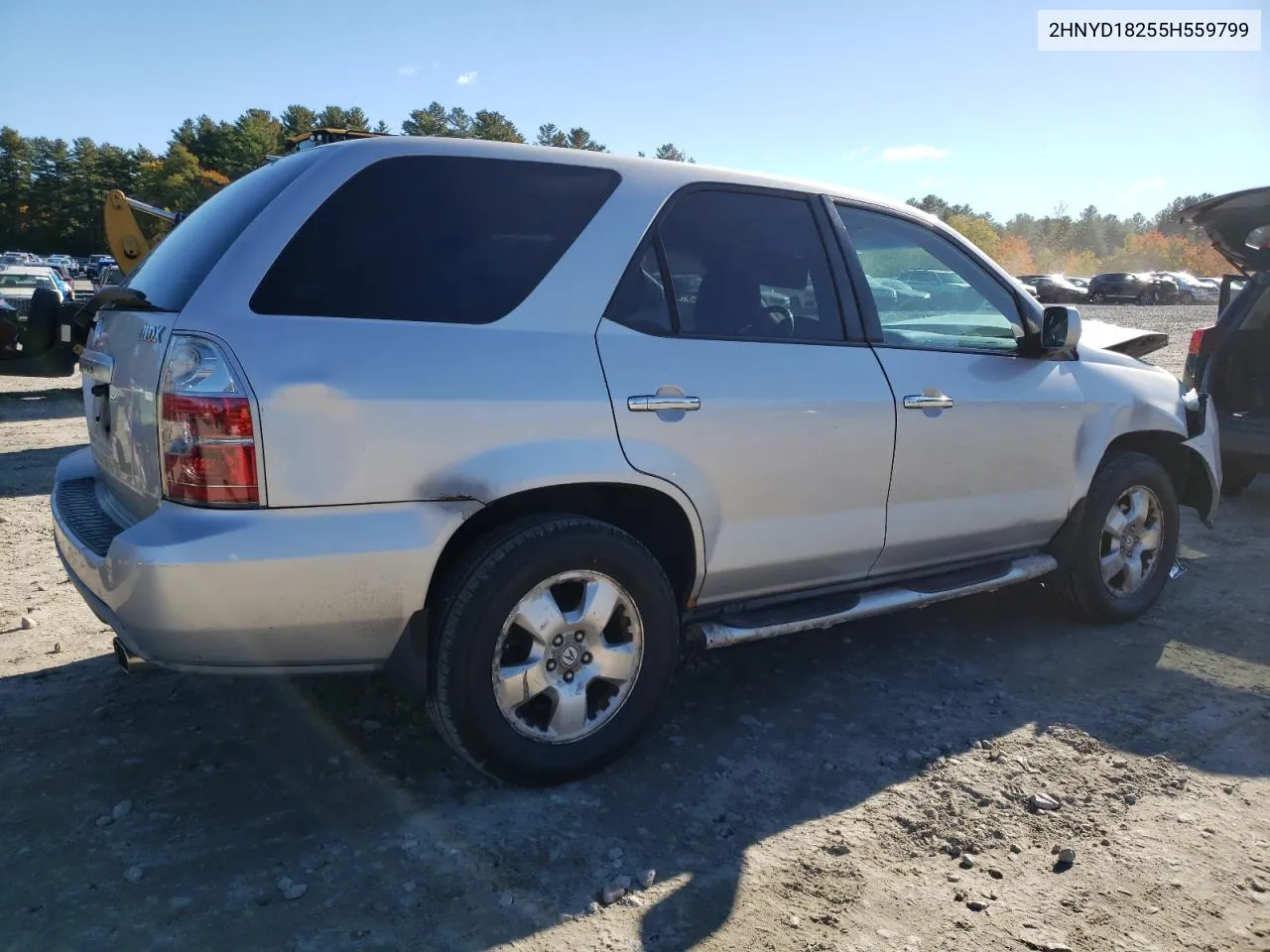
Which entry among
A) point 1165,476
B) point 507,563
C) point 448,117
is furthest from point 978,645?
point 448,117

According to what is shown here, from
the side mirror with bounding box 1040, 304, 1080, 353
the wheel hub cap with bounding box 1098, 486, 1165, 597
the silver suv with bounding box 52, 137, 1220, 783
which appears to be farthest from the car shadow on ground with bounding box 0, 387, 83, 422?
the wheel hub cap with bounding box 1098, 486, 1165, 597

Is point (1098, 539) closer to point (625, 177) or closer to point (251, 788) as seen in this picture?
point (625, 177)

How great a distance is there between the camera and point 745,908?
242 cm

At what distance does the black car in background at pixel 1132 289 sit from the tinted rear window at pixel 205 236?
4895 centimetres

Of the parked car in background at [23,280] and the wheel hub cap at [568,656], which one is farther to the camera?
the parked car in background at [23,280]

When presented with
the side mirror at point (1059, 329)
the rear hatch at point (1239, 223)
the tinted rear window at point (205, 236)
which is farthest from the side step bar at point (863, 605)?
the rear hatch at point (1239, 223)

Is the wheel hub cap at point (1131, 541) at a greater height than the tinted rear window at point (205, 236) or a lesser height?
lesser

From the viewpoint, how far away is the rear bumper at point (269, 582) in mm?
2367

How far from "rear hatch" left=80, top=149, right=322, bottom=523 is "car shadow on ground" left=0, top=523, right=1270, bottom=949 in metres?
0.88

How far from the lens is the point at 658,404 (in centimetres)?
292

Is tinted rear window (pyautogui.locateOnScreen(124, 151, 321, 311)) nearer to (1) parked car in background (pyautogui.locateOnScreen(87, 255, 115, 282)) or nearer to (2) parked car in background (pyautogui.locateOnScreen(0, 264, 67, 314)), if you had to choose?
(2) parked car in background (pyautogui.locateOnScreen(0, 264, 67, 314))

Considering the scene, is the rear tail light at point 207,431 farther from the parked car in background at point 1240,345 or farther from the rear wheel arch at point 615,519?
the parked car in background at point 1240,345

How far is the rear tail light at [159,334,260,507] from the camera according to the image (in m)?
2.38

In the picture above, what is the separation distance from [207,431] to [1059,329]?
3.24 metres
